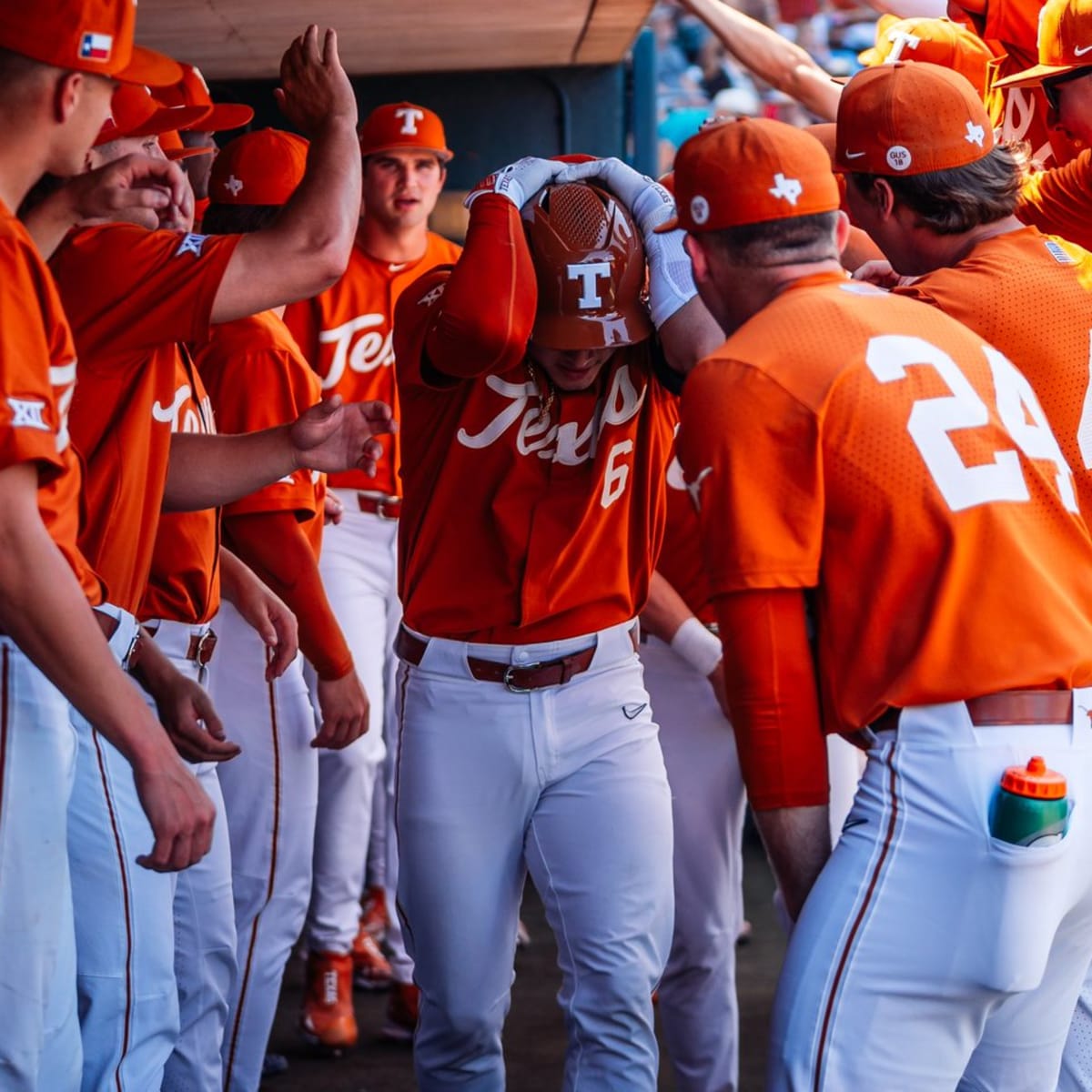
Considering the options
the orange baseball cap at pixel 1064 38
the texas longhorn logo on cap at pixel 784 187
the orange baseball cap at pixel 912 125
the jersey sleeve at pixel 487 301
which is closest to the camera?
the texas longhorn logo on cap at pixel 784 187

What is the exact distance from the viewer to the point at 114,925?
2596mm

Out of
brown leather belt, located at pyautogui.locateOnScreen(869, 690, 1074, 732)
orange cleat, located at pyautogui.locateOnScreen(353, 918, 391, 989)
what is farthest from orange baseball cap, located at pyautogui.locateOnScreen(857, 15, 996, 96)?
orange cleat, located at pyautogui.locateOnScreen(353, 918, 391, 989)

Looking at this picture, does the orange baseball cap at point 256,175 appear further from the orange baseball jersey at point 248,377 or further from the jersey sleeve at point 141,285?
the jersey sleeve at point 141,285

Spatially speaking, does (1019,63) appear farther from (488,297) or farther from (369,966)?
(369,966)

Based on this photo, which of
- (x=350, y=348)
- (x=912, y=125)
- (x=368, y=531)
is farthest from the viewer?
(x=350, y=348)

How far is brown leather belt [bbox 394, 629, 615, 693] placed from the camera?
10.5 ft

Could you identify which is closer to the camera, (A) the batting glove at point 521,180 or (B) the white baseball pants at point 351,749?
(A) the batting glove at point 521,180

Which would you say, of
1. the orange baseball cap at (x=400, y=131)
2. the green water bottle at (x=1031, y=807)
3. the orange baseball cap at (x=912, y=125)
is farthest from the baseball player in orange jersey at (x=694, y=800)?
the orange baseball cap at (x=400, y=131)

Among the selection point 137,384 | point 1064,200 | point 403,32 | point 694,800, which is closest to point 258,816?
point 694,800

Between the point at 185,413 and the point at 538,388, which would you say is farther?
the point at 538,388

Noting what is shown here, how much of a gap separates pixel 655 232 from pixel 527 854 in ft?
4.07

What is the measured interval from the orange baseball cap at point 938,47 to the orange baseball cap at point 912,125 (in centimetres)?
121

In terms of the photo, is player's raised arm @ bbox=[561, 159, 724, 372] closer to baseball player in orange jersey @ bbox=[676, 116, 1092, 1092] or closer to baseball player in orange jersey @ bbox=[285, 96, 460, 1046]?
baseball player in orange jersey @ bbox=[676, 116, 1092, 1092]

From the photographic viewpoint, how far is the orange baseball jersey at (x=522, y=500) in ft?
10.5
